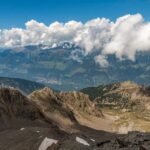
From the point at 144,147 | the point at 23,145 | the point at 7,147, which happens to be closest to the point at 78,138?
the point at 23,145

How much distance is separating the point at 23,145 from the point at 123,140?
54.7m

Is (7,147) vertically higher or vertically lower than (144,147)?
lower

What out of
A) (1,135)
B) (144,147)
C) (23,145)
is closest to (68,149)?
(144,147)

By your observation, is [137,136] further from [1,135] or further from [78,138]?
[1,135]

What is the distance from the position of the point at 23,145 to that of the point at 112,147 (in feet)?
183

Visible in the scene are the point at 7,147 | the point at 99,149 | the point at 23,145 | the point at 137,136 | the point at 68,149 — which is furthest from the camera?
the point at 7,147

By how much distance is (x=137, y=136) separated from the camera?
81938 millimetres

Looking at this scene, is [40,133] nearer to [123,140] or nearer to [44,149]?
[44,149]

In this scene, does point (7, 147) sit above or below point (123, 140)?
below

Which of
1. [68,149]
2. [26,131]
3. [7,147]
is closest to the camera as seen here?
[68,149]

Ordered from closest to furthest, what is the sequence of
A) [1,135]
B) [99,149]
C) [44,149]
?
[99,149], [44,149], [1,135]

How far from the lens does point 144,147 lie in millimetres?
69938

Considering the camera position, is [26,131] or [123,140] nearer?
[123,140]

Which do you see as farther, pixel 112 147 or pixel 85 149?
pixel 85 149
